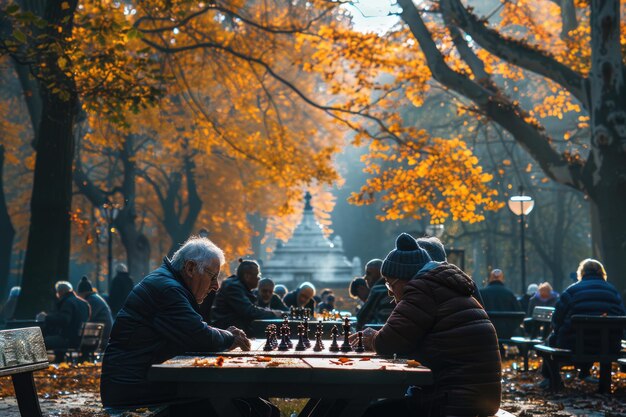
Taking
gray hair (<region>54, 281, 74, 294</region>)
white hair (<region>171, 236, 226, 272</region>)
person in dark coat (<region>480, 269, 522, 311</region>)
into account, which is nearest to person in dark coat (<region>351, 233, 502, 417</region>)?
white hair (<region>171, 236, 226, 272</region>)

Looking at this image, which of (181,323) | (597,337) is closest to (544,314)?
(597,337)

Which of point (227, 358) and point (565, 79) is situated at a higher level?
point (565, 79)

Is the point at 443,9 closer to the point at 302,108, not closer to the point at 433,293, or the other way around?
the point at 433,293

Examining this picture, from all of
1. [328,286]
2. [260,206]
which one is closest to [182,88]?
[260,206]

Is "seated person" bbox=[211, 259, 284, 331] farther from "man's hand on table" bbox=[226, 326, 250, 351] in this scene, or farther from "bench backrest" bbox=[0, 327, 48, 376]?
"bench backrest" bbox=[0, 327, 48, 376]

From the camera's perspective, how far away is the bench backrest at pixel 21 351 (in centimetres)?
795

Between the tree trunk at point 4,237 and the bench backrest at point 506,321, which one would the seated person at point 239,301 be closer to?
the bench backrest at point 506,321

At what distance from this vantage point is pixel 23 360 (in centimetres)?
Answer: 824

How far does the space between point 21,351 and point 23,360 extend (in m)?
0.06

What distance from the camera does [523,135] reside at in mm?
22922

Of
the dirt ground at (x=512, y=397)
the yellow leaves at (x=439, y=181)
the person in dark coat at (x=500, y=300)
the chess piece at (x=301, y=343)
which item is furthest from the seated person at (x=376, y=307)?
the yellow leaves at (x=439, y=181)

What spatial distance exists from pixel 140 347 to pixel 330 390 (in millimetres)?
1301

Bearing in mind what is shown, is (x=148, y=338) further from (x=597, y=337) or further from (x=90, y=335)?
(x=90, y=335)

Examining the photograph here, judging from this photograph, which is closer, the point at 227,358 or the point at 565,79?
the point at 227,358
